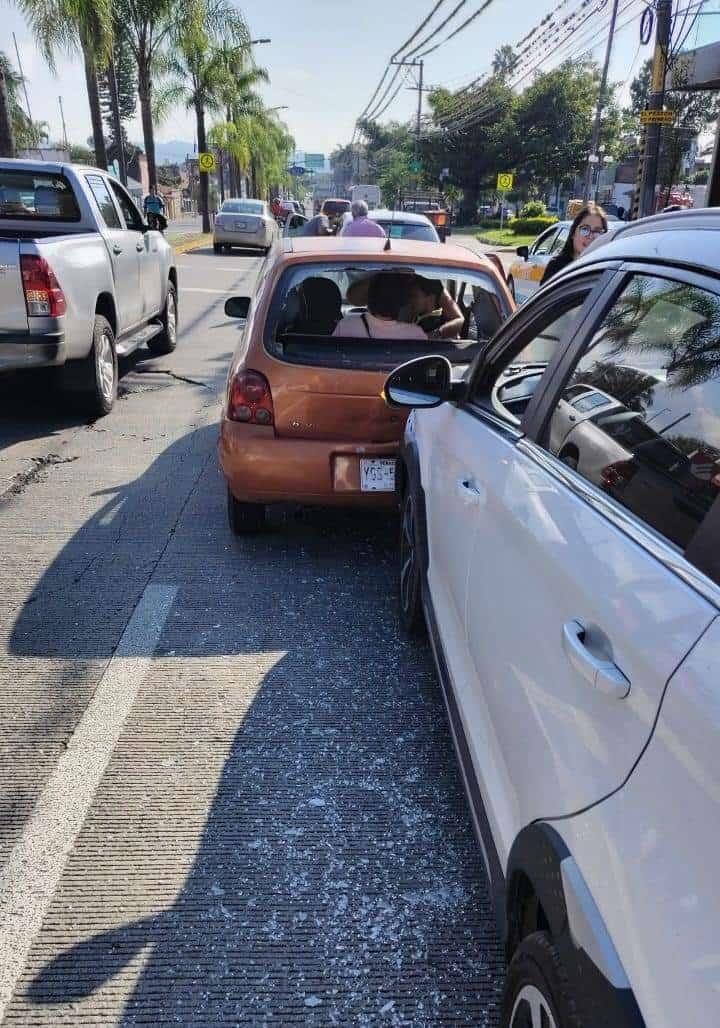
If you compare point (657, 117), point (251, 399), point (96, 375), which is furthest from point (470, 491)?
point (657, 117)

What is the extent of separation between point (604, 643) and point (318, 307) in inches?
153

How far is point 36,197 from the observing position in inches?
Result: 304

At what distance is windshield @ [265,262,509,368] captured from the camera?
4488mm

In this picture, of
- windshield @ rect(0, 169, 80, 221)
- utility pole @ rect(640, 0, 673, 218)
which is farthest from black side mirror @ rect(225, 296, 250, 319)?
utility pole @ rect(640, 0, 673, 218)

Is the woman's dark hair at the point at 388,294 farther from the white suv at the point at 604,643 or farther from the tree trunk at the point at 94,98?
the tree trunk at the point at 94,98

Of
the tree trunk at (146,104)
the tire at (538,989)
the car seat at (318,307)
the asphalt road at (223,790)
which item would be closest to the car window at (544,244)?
the car seat at (318,307)

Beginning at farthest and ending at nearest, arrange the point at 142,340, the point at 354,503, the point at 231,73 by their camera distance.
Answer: the point at 231,73, the point at 142,340, the point at 354,503

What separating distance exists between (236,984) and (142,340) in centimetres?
732

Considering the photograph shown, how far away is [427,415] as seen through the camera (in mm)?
3445

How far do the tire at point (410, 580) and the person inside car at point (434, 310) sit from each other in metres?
1.41

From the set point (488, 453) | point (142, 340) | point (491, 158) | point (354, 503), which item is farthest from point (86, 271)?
point (491, 158)

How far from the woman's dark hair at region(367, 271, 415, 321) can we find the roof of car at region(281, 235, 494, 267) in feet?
0.60

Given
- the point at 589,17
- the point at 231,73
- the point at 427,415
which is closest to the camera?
the point at 427,415

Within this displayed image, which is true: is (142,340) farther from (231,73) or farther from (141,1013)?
(231,73)
